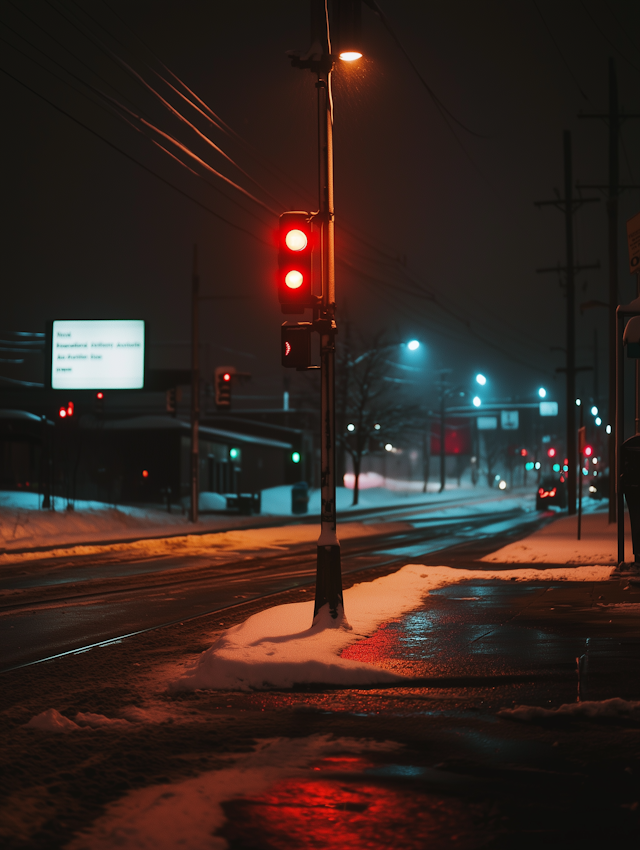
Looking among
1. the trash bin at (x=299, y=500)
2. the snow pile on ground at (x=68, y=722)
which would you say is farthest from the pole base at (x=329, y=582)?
the trash bin at (x=299, y=500)

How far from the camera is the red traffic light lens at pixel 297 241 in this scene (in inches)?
367

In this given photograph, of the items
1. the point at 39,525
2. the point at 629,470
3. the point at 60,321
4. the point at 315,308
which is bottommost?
the point at 39,525

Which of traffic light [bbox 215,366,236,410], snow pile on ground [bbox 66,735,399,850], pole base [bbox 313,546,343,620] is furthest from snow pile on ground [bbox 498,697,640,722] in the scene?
traffic light [bbox 215,366,236,410]

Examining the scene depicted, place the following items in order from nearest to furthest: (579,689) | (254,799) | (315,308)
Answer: (254,799)
(579,689)
(315,308)

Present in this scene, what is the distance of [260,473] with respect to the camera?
70375 mm

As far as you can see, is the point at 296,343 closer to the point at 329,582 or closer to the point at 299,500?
Result: the point at 329,582

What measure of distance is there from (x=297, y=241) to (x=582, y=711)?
5.50 m

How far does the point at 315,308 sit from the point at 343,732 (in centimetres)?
495

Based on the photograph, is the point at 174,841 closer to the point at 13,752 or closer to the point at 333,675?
the point at 13,752

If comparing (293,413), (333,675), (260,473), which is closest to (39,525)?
(333,675)

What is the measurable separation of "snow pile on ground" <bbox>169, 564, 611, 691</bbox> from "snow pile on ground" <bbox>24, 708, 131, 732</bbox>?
1.07 m

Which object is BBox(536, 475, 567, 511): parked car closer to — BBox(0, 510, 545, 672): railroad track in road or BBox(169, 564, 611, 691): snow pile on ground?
BBox(0, 510, 545, 672): railroad track in road

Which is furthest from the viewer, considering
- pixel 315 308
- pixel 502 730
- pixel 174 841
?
pixel 315 308

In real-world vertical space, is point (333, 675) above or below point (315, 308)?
below
